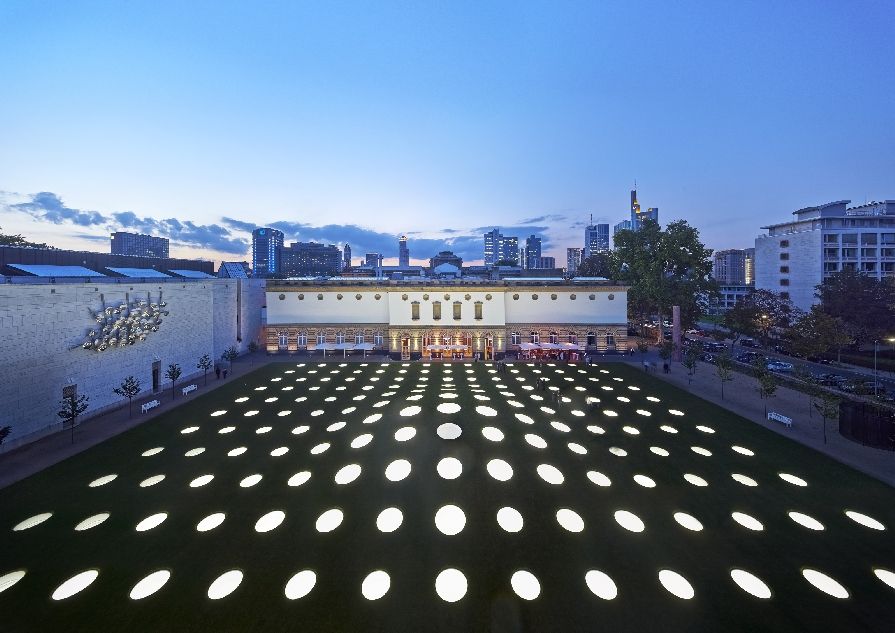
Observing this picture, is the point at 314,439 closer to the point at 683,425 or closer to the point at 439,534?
the point at 439,534

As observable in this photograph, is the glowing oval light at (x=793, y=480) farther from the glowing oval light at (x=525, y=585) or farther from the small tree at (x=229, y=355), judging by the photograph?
the small tree at (x=229, y=355)

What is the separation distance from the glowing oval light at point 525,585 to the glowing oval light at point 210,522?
13.7 m

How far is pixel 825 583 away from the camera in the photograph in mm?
13781

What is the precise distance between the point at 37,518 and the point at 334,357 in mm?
38634

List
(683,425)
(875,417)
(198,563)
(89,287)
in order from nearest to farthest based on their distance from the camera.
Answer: (198,563) < (875,417) < (683,425) < (89,287)

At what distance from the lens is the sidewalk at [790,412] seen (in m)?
23.5

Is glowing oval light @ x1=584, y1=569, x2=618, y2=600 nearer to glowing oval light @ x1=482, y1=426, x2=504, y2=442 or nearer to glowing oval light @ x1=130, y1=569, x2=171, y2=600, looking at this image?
glowing oval light @ x1=482, y1=426, x2=504, y2=442

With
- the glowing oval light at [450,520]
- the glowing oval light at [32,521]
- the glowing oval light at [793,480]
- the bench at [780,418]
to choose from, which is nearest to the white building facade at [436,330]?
the bench at [780,418]

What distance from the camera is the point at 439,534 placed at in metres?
16.2

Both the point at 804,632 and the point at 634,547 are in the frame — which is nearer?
the point at 804,632

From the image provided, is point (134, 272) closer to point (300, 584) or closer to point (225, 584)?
point (225, 584)

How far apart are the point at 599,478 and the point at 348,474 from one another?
14503mm

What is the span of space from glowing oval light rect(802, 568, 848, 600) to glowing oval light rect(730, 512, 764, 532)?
2510 millimetres

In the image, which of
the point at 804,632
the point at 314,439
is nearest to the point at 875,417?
the point at 804,632
